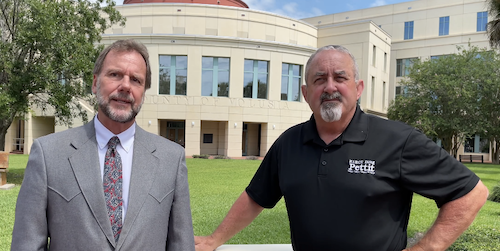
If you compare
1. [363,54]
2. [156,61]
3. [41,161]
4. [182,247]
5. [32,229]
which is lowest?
[182,247]

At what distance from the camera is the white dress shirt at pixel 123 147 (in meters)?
2.18

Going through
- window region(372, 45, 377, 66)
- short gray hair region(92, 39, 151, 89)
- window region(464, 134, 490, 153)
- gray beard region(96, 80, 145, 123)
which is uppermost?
window region(372, 45, 377, 66)

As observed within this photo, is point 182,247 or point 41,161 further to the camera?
point 182,247

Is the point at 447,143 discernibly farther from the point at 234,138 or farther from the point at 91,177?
the point at 91,177

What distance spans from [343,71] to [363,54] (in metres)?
39.3

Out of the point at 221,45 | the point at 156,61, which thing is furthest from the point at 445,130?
Result: the point at 156,61

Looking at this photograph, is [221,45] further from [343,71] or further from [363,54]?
[343,71]

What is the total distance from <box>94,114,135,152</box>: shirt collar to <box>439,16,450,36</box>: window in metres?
52.4

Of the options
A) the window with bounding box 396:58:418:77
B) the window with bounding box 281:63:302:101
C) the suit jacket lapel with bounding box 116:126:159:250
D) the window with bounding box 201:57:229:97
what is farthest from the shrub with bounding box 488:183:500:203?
the window with bounding box 396:58:418:77

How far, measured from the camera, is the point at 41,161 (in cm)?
203

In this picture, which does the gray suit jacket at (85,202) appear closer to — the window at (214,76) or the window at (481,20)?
the window at (214,76)

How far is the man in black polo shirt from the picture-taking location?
92.7 inches

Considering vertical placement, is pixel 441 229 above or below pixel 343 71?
below

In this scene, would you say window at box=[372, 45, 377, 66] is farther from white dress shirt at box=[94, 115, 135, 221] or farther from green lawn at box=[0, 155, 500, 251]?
white dress shirt at box=[94, 115, 135, 221]
